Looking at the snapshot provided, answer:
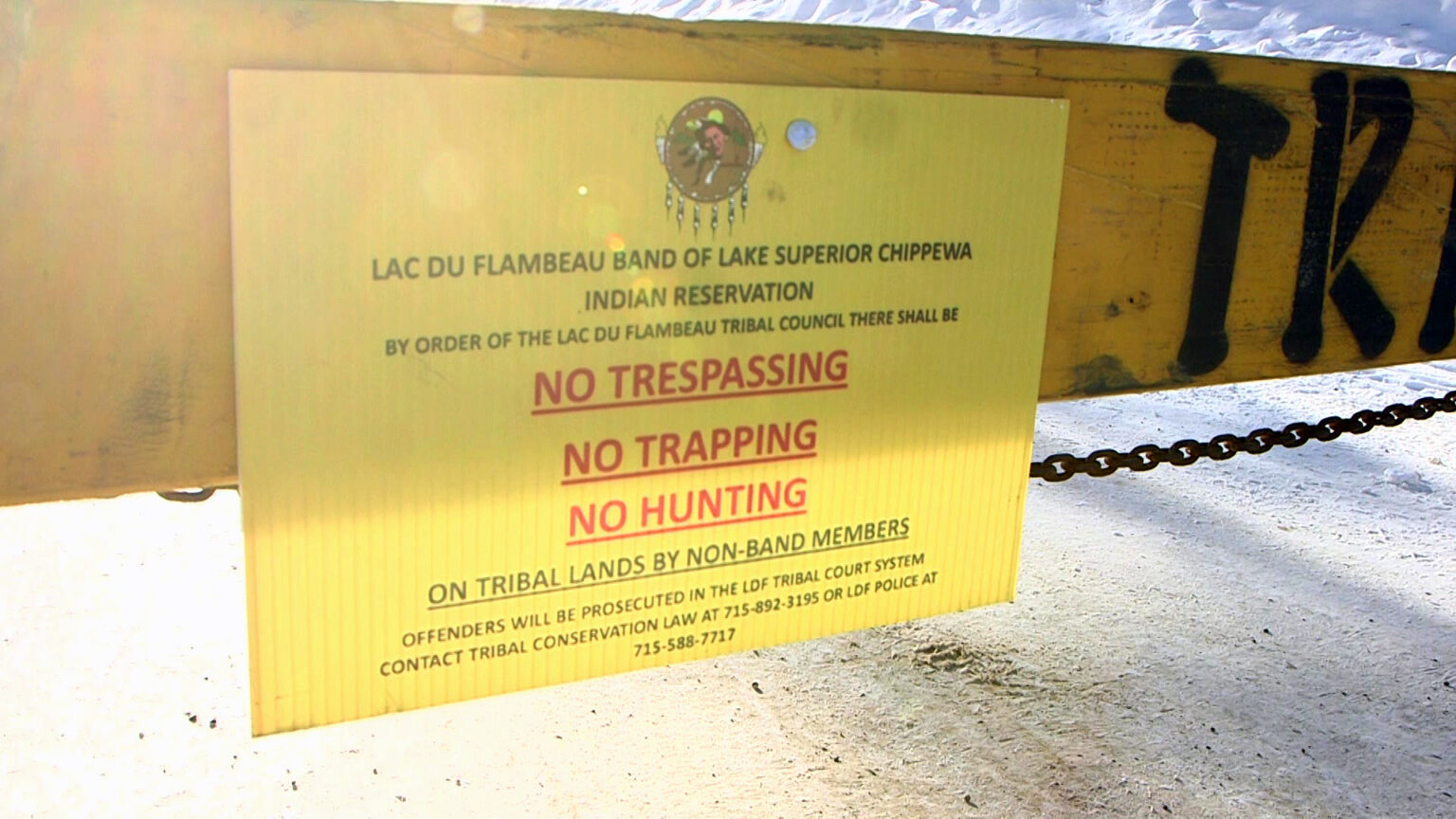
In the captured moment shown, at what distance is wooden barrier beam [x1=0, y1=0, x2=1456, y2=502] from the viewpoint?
1344mm

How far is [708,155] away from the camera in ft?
5.21

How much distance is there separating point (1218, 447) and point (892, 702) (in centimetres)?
142

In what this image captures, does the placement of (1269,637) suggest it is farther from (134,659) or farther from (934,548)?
(134,659)

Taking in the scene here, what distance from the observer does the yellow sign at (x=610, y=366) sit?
1.43 metres

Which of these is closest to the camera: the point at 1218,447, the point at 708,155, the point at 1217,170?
the point at 708,155

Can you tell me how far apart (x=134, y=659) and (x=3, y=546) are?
1016 millimetres

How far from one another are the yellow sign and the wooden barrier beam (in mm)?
66

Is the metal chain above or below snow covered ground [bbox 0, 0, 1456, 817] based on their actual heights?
above

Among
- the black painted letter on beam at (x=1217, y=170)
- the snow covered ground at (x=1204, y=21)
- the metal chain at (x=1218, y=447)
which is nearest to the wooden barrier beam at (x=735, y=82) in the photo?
the black painted letter on beam at (x=1217, y=170)

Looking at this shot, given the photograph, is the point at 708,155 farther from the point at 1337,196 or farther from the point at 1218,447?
the point at 1218,447

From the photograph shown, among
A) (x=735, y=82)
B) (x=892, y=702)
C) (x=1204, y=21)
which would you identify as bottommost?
(x=892, y=702)

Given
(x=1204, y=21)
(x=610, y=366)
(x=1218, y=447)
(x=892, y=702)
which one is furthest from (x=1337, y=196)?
(x=1204, y=21)

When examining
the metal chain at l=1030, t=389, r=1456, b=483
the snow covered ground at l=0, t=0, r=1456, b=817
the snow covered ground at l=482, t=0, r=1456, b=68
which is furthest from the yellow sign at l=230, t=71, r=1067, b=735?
the snow covered ground at l=482, t=0, r=1456, b=68

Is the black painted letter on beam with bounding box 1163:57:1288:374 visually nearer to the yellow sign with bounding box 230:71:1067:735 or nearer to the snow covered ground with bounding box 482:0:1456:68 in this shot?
the yellow sign with bounding box 230:71:1067:735
